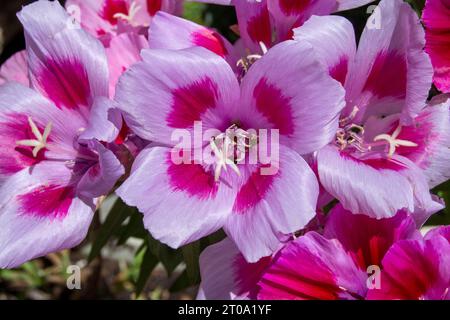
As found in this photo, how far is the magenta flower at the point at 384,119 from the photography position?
100cm

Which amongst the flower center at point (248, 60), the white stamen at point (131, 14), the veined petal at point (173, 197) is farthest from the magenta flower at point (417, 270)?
the white stamen at point (131, 14)

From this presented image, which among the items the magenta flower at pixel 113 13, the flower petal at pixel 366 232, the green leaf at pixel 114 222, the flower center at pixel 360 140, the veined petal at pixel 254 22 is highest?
the veined petal at pixel 254 22

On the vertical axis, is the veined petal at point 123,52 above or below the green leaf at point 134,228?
above

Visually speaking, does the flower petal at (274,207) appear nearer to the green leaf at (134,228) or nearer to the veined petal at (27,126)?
the veined petal at (27,126)

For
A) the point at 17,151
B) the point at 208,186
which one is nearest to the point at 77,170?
the point at 17,151

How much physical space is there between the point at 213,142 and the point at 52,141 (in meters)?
0.26

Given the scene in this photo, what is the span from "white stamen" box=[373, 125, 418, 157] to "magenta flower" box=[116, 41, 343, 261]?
105 millimetres

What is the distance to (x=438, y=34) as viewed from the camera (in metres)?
1.14

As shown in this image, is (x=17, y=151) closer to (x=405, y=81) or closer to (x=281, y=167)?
(x=281, y=167)

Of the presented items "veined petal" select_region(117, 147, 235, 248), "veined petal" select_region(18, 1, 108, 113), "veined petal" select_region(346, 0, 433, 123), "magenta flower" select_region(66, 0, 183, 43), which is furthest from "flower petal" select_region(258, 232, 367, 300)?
"magenta flower" select_region(66, 0, 183, 43)

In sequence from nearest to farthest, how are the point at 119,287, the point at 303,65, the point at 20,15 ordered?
the point at 303,65
the point at 20,15
the point at 119,287

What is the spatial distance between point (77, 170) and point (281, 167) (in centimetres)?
33

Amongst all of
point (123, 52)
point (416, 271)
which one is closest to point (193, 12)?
point (123, 52)

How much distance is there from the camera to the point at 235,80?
1060 millimetres
